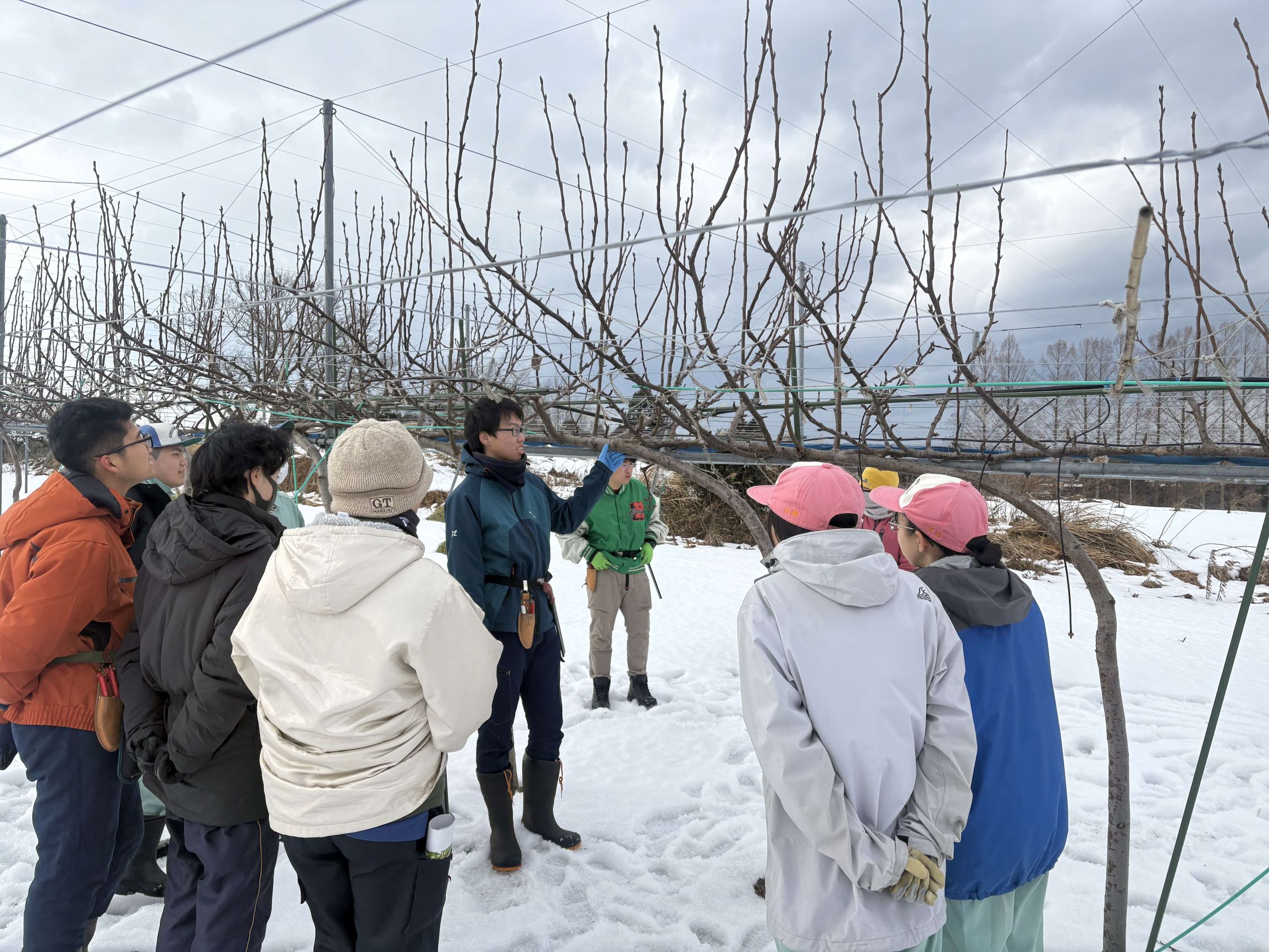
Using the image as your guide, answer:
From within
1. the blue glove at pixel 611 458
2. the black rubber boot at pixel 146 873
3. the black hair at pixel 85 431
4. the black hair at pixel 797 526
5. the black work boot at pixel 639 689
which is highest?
the black hair at pixel 85 431

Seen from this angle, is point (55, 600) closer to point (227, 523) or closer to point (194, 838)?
point (227, 523)

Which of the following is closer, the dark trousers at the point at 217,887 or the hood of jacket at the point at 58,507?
the dark trousers at the point at 217,887

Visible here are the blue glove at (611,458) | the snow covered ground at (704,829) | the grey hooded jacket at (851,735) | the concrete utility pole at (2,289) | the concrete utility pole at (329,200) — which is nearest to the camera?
the grey hooded jacket at (851,735)

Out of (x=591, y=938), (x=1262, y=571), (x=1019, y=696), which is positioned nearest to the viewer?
(x=1019, y=696)

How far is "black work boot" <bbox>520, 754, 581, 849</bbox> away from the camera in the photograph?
291 cm

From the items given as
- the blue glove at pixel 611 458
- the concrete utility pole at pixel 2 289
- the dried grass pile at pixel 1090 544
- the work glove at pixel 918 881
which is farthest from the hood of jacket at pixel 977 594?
the dried grass pile at pixel 1090 544

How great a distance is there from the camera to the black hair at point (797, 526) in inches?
61.2

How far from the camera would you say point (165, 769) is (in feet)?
5.63

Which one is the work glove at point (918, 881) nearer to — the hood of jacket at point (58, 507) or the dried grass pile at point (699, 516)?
the hood of jacket at point (58, 507)

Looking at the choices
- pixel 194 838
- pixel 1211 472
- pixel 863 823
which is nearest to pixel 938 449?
pixel 1211 472

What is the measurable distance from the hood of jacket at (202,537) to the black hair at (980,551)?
5.25 ft

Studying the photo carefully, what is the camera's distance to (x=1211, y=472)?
5.93 ft

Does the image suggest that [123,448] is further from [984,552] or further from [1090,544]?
[1090,544]

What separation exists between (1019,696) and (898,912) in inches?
21.0
